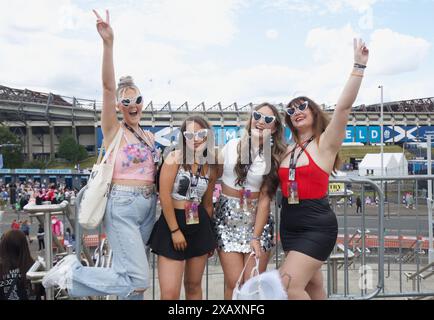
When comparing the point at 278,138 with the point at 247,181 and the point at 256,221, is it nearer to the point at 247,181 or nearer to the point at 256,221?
the point at 247,181

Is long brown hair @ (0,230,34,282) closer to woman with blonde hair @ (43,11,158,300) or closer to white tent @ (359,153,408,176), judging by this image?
woman with blonde hair @ (43,11,158,300)

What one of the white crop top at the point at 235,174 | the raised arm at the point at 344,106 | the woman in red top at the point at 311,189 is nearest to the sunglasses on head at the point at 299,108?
the woman in red top at the point at 311,189

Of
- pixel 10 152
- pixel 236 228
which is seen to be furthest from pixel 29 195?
pixel 10 152

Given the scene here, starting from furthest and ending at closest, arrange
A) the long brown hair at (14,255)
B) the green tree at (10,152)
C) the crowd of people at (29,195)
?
the green tree at (10,152) → the crowd of people at (29,195) → the long brown hair at (14,255)

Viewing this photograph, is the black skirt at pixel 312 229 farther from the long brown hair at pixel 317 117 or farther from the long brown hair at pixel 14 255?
the long brown hair at pixel 14 255

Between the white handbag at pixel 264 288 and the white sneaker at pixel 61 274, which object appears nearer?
the white handbag at pixel 264 288

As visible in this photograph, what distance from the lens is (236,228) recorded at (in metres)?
3.08

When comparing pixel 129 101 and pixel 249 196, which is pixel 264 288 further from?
pixel 129 101

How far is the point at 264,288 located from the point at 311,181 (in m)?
0.83

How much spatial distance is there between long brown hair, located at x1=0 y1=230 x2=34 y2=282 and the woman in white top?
1957mm

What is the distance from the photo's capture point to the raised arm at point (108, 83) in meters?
2.83

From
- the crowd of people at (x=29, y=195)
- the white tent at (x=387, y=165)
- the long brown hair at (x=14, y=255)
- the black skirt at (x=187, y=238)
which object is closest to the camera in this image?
the black skirt at (x=187, y=238)

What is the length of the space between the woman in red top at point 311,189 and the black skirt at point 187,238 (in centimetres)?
59

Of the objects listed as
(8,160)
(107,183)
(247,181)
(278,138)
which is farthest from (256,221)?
(8,160)
